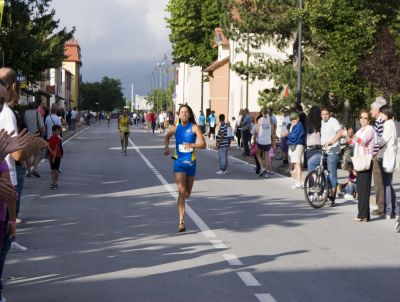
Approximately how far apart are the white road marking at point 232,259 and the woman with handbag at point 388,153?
4.45 m

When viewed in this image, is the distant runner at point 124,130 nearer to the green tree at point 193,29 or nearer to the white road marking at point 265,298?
the white road marking at point 265,298

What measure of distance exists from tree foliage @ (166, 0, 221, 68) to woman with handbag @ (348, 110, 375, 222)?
5239 cm

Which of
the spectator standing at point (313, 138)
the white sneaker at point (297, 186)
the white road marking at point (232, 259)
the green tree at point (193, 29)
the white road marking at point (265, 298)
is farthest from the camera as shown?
the green tree at point (193, 29)

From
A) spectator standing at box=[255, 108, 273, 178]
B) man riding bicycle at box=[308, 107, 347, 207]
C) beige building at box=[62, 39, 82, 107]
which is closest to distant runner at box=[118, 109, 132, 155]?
spectator standing at box=[255, 108, 273, 178]

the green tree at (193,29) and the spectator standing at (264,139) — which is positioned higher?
the green tree at (193,29)

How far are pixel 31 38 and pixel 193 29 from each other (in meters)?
27.1

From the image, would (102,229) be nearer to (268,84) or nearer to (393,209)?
(393,209)

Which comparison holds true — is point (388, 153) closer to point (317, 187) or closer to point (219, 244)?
point (317, 187)

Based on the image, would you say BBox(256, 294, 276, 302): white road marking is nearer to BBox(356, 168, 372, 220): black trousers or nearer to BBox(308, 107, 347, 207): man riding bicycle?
BBox(356, 168, 372, 220): black trousers

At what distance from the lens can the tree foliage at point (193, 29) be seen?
65.3m

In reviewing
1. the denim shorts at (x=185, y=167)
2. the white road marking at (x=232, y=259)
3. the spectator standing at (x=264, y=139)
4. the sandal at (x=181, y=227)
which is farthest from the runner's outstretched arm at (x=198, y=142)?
the spectator standing at (x=264, y=139)

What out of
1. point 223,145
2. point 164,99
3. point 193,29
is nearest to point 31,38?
point 223,145

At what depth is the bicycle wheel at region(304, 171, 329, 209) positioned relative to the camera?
14.3 meters

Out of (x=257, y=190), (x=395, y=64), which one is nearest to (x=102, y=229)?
(x=257, y=190)
